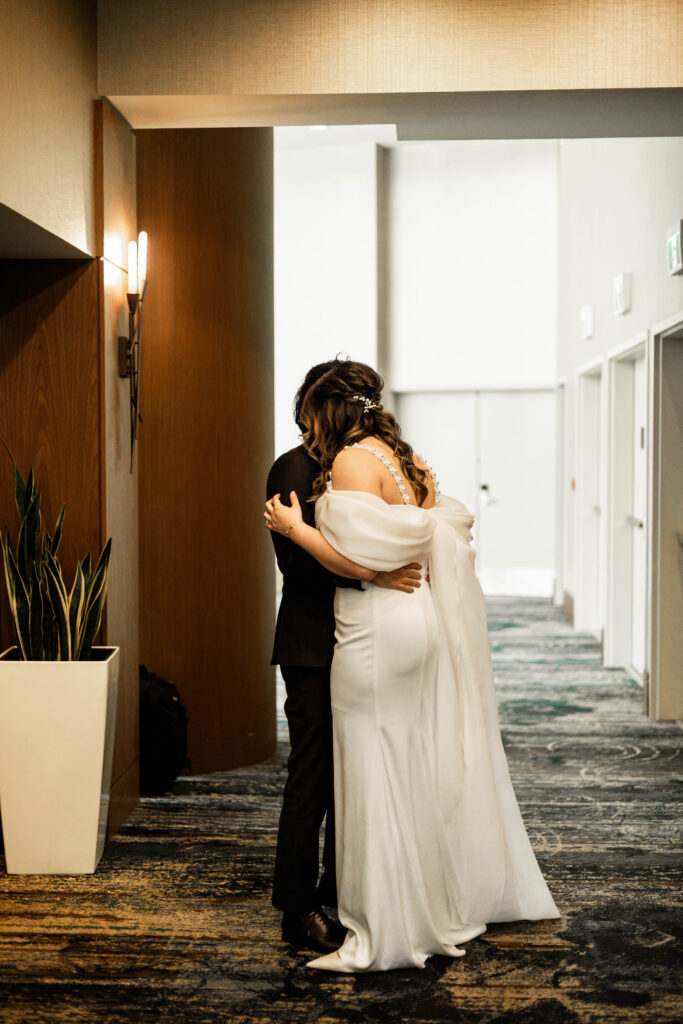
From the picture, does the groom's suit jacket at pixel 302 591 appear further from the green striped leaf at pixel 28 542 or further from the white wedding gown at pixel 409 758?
the green striped leaf at pixel 28 542

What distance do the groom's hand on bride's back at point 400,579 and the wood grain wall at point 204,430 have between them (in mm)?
1786

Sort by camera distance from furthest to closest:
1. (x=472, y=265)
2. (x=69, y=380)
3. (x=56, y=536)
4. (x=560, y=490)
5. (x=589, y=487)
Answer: (x=472, y=265)
(x=560, y=490)
(x=589, y=487)
(x=69, y=380)
(x=56, y=536)

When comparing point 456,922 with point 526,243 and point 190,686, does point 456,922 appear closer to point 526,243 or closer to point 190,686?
point 190,686

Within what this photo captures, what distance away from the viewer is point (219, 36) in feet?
11.6

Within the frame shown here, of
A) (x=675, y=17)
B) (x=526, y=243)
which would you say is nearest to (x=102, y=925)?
(x=675, y=17)

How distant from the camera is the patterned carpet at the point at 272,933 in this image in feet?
8.21

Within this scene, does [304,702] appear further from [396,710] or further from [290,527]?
[290,527]

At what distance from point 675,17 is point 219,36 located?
1498 mm

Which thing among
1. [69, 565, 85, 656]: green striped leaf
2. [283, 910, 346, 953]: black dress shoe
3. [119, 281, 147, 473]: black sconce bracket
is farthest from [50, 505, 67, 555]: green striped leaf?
[283, 910, 346, 953]: black dress shoe

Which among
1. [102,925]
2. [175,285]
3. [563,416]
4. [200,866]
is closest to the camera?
[102,925]

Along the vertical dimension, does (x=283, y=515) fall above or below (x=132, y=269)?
below

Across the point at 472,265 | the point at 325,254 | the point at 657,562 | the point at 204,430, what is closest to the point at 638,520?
the point at 657,562

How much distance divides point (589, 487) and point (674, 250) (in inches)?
142

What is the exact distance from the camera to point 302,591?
283 cm
